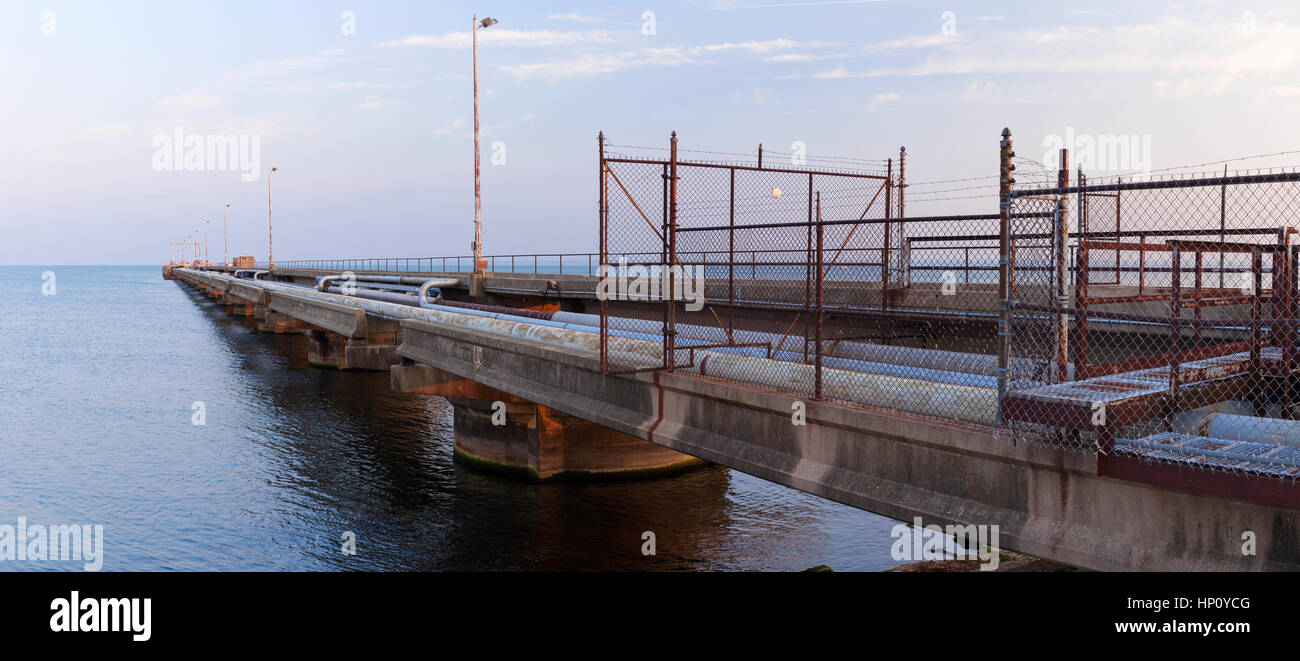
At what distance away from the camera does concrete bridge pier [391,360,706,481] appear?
1988 cm

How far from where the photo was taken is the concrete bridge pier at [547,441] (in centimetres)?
1988

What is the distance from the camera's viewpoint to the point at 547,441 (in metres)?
19.8

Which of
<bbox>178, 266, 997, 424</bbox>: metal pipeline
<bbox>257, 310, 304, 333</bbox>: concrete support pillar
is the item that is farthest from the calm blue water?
<bbox>257, 310, 304, 333</bbox>: concrete support pillar

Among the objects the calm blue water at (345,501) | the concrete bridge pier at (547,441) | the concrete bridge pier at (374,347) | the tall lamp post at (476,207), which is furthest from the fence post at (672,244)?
the tall lamp post at (476,207)

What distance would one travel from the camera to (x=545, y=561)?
609 inches

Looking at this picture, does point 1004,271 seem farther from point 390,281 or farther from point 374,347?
point 390,281

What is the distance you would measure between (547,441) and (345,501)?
4.85m

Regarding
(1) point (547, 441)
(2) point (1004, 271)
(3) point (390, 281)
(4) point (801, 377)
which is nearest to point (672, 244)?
(4) point (801, 377)

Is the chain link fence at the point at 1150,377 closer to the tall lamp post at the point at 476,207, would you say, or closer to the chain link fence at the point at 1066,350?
the chain link fence at the point at 1066,350

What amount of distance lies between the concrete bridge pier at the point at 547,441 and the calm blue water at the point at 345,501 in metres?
0.48

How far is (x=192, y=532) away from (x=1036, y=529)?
16870 mm

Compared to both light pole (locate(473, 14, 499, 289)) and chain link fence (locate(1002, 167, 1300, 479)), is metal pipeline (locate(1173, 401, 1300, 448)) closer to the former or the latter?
chain link fence (locate(1002, 167, 1300, 479))

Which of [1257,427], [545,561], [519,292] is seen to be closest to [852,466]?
[1257,427]
